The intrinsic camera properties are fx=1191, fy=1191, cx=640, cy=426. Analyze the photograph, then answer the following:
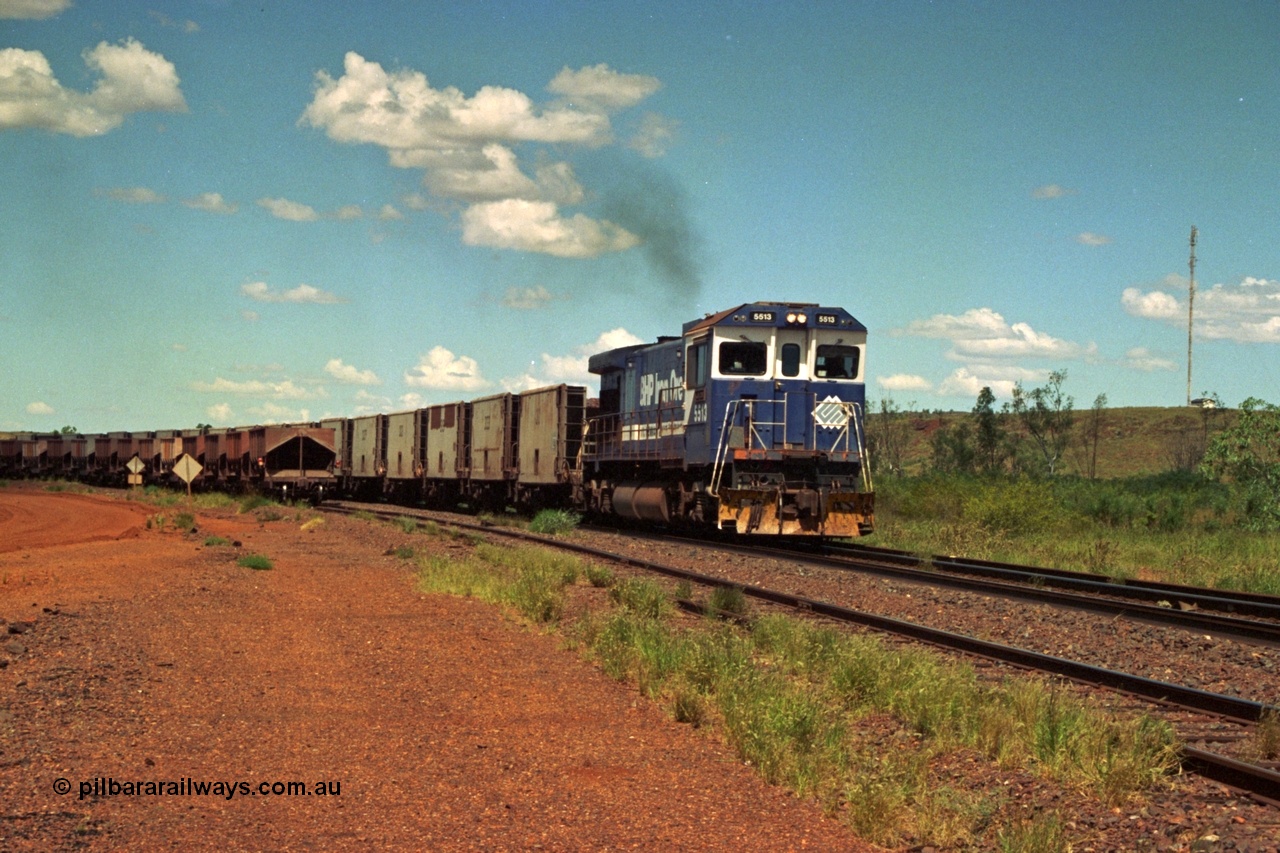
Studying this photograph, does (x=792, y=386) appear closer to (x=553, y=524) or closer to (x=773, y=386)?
(x=773, y=386)

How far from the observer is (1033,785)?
6.95 meters

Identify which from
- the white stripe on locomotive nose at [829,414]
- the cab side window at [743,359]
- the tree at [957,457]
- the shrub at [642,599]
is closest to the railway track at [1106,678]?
the shrub at [642,599]

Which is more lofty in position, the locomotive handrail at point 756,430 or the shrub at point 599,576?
the locomotive handrail at point 756,430

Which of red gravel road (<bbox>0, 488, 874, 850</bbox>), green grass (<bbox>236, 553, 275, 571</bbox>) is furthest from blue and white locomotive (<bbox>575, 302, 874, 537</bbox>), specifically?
red gravel road (<bbox>0, 488, 874, 850</bbox>)

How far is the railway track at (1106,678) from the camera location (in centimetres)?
667

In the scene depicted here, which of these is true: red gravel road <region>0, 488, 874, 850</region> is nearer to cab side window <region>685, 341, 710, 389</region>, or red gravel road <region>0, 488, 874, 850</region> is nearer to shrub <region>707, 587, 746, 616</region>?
shrub <region>707, 587, 746, 616</region>

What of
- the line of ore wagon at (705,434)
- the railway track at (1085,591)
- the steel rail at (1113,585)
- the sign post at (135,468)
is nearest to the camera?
the railway track at (1085,591)

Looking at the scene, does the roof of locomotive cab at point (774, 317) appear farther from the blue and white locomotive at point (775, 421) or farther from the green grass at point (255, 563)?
the green grass at point (255, 563)

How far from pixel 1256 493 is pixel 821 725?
92.9 feet

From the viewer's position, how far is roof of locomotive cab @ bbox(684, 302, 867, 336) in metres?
21.5

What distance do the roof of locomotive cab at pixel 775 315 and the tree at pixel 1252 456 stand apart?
15477 mm

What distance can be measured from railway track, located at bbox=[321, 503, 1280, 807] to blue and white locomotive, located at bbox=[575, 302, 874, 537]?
14.5 ft

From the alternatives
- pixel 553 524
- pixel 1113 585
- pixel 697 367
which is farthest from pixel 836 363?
pixel 553 524

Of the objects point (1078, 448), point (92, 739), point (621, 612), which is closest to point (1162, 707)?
point (621, 612)
